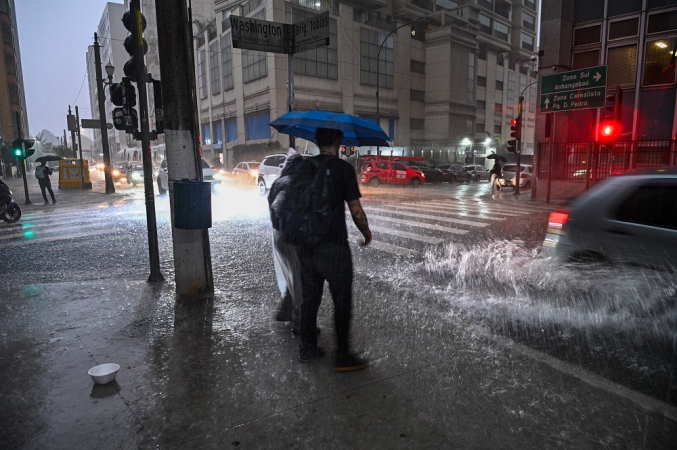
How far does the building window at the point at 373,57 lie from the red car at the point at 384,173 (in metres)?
22.6

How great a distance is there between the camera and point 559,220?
475cm

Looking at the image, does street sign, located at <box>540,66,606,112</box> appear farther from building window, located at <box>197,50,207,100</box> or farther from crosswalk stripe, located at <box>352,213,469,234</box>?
building window, located at <box>197,50,207,100</box>

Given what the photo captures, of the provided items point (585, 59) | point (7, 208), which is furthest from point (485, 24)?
point (7, 208)

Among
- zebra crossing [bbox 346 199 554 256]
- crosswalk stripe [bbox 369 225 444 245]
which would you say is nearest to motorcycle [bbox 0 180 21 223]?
zebra crossing [bbox 346 199 554 256]

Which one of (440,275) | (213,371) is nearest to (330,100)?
(440,275)

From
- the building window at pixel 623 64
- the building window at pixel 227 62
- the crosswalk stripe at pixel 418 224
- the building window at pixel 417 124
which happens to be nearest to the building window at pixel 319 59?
the building window at pixel 227 62

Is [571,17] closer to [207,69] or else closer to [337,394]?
[337,394]

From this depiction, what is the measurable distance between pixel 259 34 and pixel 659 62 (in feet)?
62.9

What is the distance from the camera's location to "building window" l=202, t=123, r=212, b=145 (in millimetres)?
55178

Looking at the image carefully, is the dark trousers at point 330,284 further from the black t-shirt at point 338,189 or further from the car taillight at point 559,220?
the car taillight at point 559,220

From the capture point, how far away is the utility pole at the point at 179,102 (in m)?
4.78

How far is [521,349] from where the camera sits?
12.5 feet

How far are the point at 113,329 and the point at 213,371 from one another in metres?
1.55

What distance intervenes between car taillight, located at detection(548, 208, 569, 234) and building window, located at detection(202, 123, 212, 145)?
177ft
